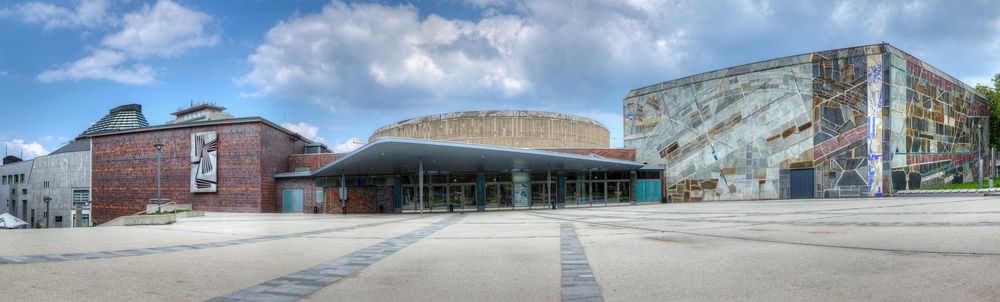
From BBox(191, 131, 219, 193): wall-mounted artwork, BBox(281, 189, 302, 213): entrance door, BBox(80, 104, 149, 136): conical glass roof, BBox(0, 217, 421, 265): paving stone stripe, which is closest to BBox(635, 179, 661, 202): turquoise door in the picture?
BBox(281, 189, 302, 213): entrance door

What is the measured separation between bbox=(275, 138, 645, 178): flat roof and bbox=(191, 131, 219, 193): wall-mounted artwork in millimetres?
5114

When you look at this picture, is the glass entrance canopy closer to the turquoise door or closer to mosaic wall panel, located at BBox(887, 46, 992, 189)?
the turquoise door

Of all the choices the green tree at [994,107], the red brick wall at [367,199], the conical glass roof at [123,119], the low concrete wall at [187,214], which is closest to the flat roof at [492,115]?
the red brick wall at [367,199]

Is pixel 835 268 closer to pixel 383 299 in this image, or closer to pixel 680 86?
pixel 383 299

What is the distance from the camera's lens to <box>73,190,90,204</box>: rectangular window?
179 feet

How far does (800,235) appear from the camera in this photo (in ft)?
42.4

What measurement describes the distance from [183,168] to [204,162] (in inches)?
112

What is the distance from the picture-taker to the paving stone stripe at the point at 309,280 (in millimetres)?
7180

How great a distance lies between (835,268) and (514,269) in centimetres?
510

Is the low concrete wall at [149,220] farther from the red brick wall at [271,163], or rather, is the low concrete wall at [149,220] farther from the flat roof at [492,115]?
the flat roof at [492,115]

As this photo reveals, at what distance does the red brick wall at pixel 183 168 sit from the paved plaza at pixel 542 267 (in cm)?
2668

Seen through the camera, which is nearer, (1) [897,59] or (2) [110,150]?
(1) [897,59]

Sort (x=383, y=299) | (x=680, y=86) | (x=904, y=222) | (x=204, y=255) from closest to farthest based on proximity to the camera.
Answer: (x=383, y=299)
(x=204, y=255)
(x=904, y=222)
(x=680, y=86)

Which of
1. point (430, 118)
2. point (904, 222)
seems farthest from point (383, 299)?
point (430, 118)
